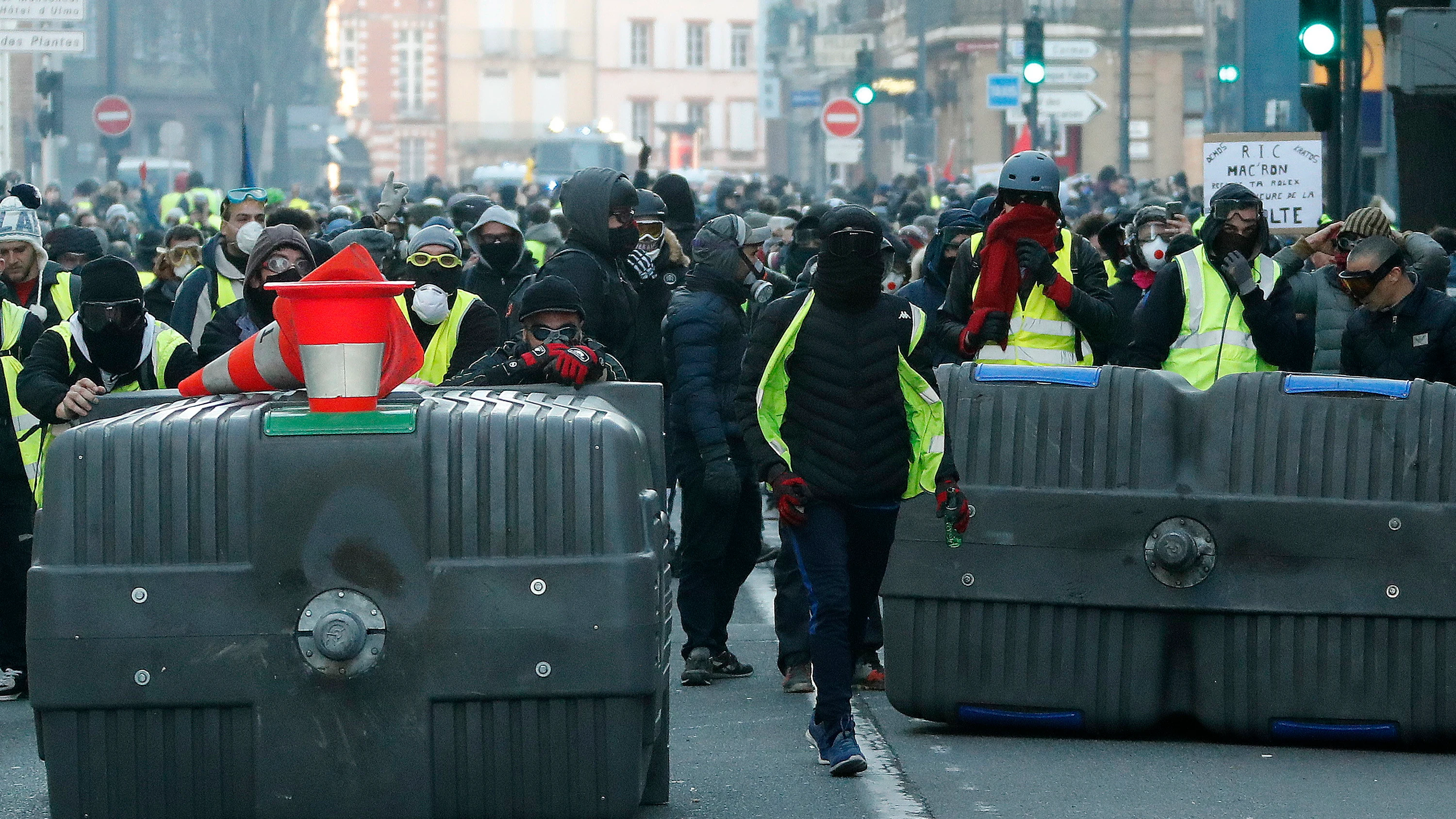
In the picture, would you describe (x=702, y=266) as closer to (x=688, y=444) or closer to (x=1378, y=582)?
(x=688, y=444)

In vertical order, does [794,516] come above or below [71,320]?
below

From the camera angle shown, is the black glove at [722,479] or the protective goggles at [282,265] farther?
the black glove at [722,479]

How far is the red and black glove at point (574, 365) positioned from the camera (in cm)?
675

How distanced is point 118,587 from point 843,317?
2.55 meters

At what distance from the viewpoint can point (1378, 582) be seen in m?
7.62

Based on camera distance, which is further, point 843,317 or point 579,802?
point 843,317

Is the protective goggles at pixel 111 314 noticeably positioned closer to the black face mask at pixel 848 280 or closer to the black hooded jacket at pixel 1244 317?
the black face mask at pixel 848 280

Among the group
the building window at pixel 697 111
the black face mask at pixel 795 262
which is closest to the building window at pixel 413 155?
the building window at pixel 697 111

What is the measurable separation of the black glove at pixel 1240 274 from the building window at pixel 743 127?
103 meters

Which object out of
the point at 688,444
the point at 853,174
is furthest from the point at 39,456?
the point at 853,174

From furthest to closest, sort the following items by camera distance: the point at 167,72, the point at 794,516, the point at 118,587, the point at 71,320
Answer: the point at 167,72 → the point at 71,320 → the point at 794,516 → the point at 118,587

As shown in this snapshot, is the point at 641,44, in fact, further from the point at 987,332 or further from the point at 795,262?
the point at 987,332

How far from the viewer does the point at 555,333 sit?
763cm

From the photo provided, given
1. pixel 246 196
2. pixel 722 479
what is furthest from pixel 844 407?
pixel 246 196
